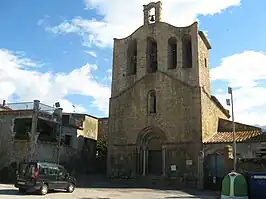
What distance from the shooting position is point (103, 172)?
37656 millimetres

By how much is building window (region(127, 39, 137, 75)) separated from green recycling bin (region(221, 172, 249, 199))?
869 inches

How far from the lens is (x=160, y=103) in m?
32.0

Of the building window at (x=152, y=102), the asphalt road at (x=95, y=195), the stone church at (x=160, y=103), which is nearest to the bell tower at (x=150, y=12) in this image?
the stone church at (x=160, y=103)

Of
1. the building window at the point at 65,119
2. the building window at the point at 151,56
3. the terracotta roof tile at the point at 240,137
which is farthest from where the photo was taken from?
the building window at the point at 65,119

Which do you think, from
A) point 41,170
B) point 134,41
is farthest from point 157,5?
point 41,170

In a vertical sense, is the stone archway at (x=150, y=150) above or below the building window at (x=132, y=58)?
below

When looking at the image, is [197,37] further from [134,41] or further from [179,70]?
[134,41]

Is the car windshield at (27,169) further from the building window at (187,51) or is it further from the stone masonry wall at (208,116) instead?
the building window at (187,51)

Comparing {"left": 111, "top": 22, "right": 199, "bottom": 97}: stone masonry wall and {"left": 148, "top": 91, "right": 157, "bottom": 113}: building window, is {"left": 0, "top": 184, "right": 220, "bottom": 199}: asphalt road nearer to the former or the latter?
{"left": 148, "top": 91, "right": 157, "bottom": 113}: building window

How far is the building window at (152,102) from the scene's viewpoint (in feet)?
106

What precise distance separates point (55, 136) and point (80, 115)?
269 inches

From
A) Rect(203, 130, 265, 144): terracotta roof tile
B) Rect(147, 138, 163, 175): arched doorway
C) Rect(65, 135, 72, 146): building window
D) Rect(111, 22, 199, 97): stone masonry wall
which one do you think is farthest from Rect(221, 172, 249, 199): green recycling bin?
Rect(65, 135, 72, 146): building window

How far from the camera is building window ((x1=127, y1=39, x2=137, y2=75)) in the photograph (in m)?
35.1

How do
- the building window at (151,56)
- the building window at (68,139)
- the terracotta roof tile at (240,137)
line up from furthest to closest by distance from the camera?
the building window at (68,139), the building window at (151,56), the terracotta roof tile at (240,137)
